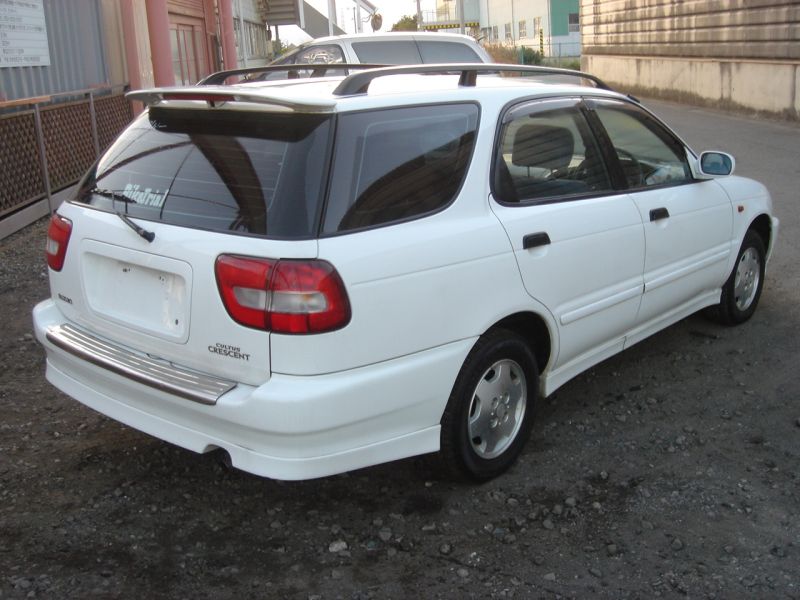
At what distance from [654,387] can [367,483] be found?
6.28 feet

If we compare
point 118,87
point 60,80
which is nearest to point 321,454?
point 60,80

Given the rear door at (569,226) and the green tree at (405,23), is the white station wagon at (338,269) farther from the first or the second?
the green tree at (405,23)

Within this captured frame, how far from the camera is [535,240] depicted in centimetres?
396

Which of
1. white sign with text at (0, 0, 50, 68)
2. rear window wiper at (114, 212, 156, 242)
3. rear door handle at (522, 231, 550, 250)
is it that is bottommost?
rear door handle at (522, 231, 550, 250)

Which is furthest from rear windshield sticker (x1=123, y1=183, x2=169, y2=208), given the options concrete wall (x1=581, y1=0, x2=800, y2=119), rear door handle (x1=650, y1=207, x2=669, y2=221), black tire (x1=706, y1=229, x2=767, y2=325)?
concrete wall (x1=581, y1=0, x2=800, y2=119)

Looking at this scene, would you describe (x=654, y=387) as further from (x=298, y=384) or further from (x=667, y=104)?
(x=667, y=104)

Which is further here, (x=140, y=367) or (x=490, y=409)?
(x=490, y=409)

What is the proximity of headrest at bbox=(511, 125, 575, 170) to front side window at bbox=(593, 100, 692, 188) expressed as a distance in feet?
1.11

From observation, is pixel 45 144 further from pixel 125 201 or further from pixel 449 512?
→ pixel 449 512

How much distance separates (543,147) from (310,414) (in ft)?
6.31

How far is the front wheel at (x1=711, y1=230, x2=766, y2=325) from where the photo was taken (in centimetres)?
580

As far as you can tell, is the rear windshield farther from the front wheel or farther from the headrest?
the front wheel

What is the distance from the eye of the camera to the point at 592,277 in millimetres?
4328

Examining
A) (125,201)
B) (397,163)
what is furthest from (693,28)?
(125,201)
